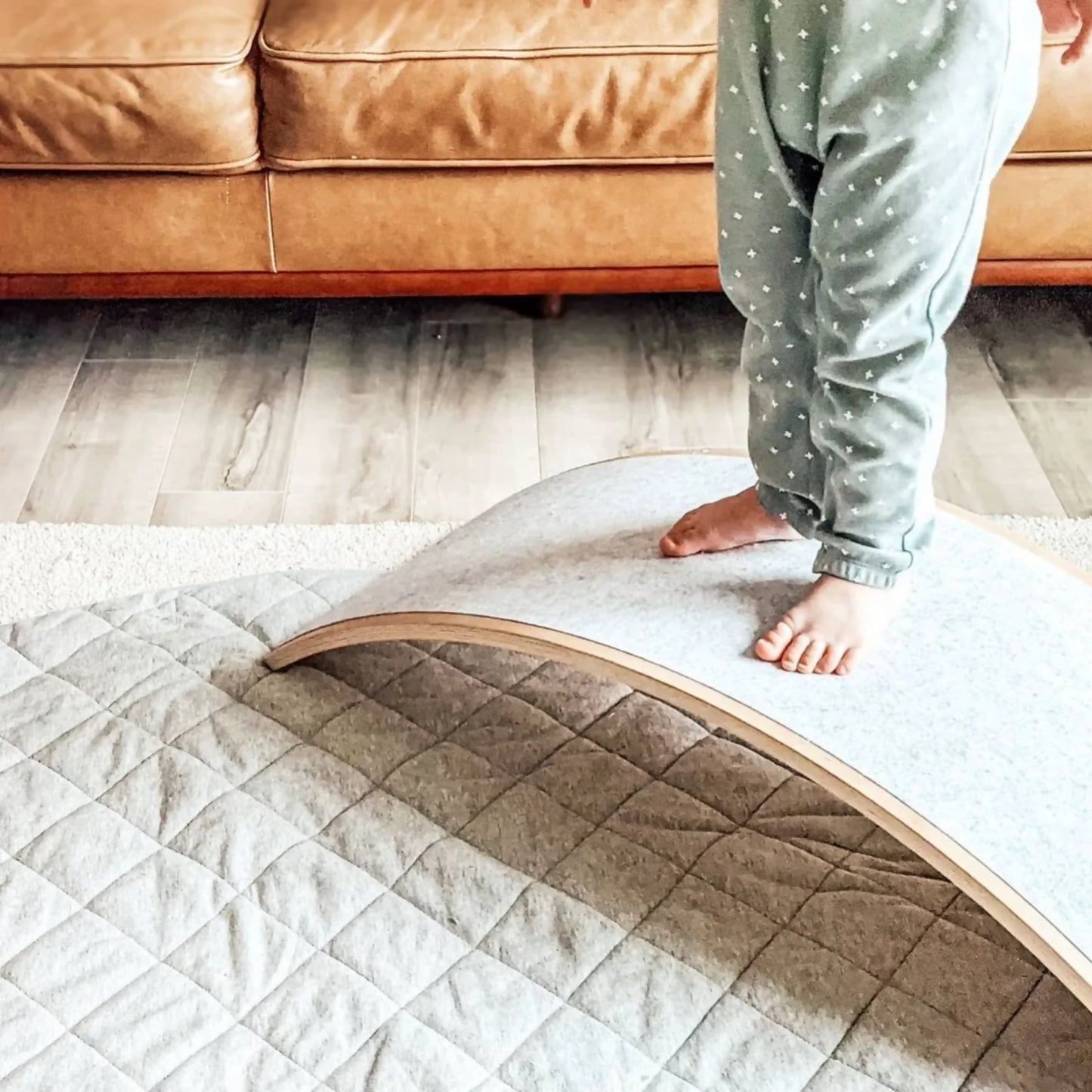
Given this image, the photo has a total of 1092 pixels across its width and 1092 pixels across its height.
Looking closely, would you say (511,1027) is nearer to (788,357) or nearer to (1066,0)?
(788,357)

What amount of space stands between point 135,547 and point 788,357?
2.68 feet

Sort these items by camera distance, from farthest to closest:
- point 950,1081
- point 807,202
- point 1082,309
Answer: point 1082,309
point 807,202
point 950,1081

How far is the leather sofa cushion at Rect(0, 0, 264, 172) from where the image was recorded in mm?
1704

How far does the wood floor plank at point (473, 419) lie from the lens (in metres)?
1.75

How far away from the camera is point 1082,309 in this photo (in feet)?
6.86

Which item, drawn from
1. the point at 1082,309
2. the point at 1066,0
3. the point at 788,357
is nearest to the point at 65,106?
the point at 788,357

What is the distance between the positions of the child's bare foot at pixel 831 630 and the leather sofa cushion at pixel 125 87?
1.01 m

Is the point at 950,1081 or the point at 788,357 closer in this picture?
the point at 950,1081

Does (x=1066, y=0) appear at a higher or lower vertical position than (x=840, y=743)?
higher

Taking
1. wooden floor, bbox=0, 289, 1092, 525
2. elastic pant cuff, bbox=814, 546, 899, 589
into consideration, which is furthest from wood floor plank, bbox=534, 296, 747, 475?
elastic pant cuff, bbox=814, 546, 899, 589

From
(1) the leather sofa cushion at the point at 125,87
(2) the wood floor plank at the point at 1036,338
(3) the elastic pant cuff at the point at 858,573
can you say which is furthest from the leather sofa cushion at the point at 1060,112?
(1) the leather sofa cushion at the point at 125,87

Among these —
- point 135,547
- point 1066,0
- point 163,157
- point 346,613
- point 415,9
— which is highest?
point 1066,0

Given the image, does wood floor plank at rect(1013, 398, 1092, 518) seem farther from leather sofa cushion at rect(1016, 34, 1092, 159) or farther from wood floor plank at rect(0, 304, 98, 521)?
wood floor plank at rect(0, 304, 98, 521)

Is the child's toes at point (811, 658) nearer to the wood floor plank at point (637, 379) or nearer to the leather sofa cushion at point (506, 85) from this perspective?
the wood floor plank at point (637, 379)
